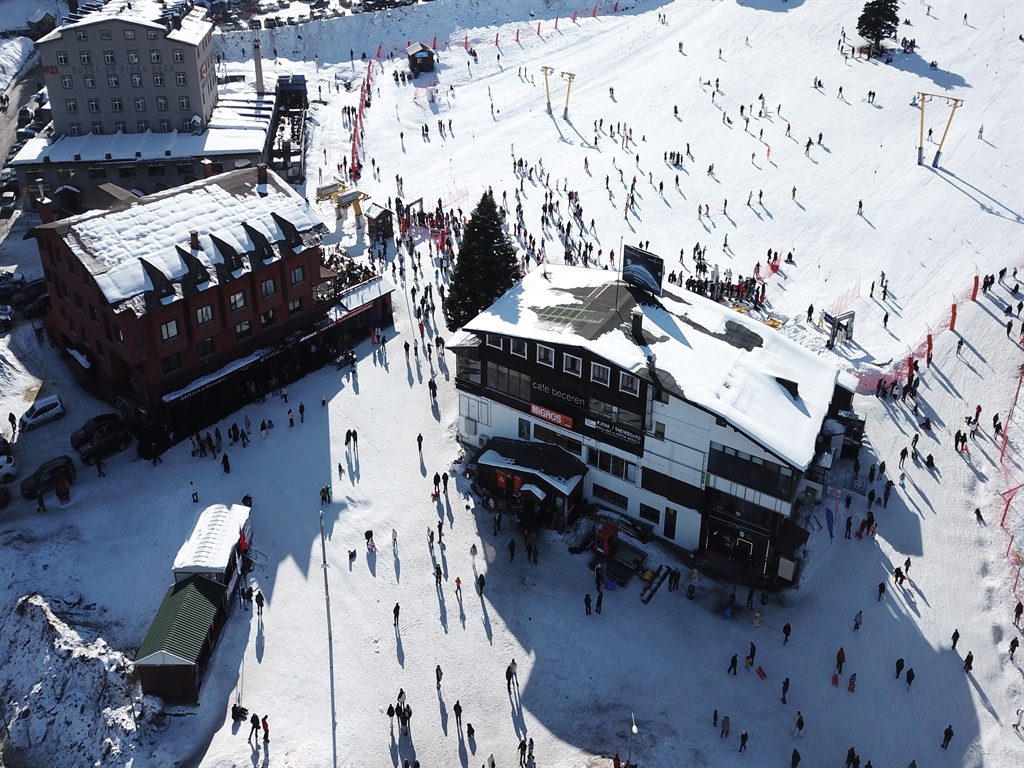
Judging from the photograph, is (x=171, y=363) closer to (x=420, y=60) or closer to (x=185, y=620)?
(x=185, y=620)

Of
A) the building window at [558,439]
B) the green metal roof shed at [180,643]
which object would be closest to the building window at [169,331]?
the green metal roof shed at [180,643]

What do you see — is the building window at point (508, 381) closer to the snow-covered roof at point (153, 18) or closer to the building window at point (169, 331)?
the building window at point (169, 331)

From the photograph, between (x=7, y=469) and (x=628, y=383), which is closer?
(x=628, y=383)

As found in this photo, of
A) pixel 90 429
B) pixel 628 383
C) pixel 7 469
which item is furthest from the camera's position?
pixel 90 429

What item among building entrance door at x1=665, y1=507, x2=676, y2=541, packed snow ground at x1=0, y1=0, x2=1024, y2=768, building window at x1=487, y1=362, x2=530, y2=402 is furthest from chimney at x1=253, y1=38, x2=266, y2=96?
building entrance door at x1=665, y1=507, x2=676, y2=541

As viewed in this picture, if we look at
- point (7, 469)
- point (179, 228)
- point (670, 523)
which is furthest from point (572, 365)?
point (7, 469)
